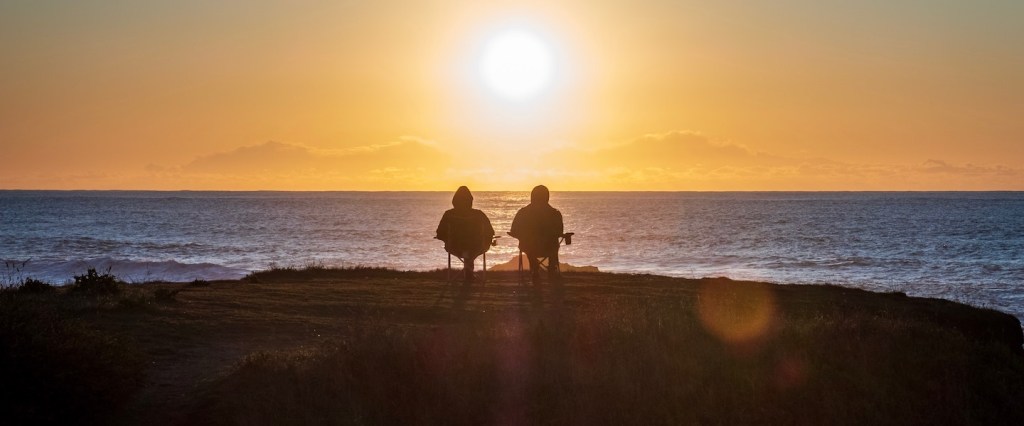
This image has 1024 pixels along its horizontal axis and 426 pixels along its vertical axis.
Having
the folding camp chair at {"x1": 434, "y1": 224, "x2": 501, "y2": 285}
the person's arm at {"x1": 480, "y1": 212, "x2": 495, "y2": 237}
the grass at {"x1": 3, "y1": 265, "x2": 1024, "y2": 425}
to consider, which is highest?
the person's arm at {"x1": 480, "y1": 212, "x2": 495, "y2": 237}

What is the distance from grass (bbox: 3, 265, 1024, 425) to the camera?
8.80m

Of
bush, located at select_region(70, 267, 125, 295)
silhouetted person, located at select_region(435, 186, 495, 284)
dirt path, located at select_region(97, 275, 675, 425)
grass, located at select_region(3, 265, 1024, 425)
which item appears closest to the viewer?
grass, located at select_region(3, 265, 1024, 425)

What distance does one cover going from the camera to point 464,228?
58.4 ft

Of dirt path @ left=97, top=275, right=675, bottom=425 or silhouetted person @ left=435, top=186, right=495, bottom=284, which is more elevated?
silhouetted person @ left=435, top=186, right=495, bottom=284

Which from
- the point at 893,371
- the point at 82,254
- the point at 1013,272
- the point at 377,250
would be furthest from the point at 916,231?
the point at 893,371

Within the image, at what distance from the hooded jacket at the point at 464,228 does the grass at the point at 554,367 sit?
15.1 ft

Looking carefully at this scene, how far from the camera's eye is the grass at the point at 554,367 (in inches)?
347

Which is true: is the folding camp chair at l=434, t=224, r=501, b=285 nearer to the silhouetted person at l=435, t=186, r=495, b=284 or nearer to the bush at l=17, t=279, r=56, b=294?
the silhouetted person at l=435, t=186, r=495, b=284

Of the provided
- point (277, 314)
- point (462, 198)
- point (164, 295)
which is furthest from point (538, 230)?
point (164, 295)

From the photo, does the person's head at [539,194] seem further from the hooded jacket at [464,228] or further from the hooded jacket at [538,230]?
the hooded jacket at [464,228]

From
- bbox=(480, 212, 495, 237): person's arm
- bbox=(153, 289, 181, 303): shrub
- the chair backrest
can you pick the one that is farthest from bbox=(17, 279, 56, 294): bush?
bbox=(480, 212, 495, 237): person's arm

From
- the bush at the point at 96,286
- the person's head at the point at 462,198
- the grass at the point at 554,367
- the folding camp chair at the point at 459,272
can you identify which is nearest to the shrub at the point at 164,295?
the grass at the point at 554,367

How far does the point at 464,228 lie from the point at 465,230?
0.05 m

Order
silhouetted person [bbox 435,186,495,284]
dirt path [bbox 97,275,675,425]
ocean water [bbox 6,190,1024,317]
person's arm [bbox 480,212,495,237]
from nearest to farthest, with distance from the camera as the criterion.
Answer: dirt path [bbox 97,275,675,425] < silhouetted person [bbox 435,186,495,284] < person's arm [bbox 480,212,495,237] < ocean water [bbox 6,190,1024,317]
